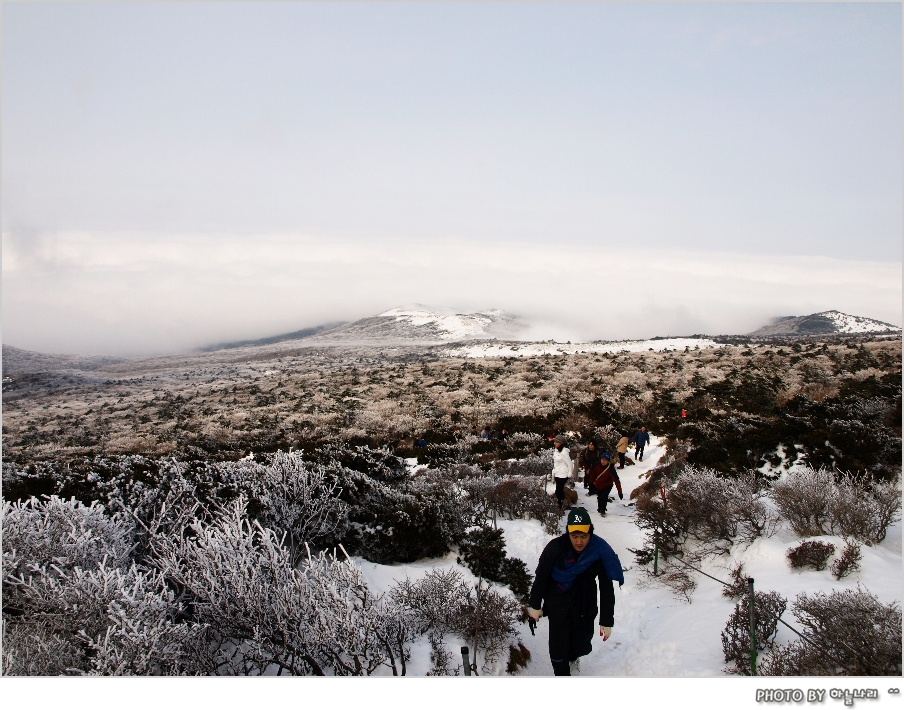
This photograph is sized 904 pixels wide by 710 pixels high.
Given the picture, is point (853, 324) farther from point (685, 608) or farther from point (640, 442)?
point (685, 608)

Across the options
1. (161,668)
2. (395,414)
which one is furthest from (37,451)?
(161,668)

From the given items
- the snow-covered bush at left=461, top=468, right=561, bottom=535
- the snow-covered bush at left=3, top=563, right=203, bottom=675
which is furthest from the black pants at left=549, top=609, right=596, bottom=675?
the snow-covered bush at left=461, top=468, right=561, bottom=535

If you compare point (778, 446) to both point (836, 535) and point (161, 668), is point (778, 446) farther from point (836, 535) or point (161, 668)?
point (161, 668)

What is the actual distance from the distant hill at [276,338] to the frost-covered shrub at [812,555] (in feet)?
285

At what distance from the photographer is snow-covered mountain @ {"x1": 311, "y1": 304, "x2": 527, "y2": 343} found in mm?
72562

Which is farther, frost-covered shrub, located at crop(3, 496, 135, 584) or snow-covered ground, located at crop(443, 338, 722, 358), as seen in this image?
snow-covered ground, located at crop(443, 338, 722, 358)

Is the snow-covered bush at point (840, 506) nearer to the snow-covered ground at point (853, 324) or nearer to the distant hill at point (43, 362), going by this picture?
the snow-covered ground at point (853, 324)

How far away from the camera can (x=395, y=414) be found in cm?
1991

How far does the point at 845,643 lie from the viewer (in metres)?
3.54

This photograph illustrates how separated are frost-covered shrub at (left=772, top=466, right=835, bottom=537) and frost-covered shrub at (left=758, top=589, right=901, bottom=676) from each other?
5.08 ft

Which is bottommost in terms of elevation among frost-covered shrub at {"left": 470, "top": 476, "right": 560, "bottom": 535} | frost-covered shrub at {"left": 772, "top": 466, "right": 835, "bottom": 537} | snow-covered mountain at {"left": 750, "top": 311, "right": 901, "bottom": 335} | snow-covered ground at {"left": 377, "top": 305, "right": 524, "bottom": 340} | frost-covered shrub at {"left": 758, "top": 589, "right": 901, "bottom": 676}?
frost-covered shrub at {"left": 470, "top": 476, "right": 560, "bottom": 535}

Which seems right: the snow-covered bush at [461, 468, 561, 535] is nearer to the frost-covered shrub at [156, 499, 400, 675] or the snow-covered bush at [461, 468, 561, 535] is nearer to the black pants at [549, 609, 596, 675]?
the black pants at [549, 609, 596, 675]

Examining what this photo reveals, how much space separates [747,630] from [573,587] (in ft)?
5.02
